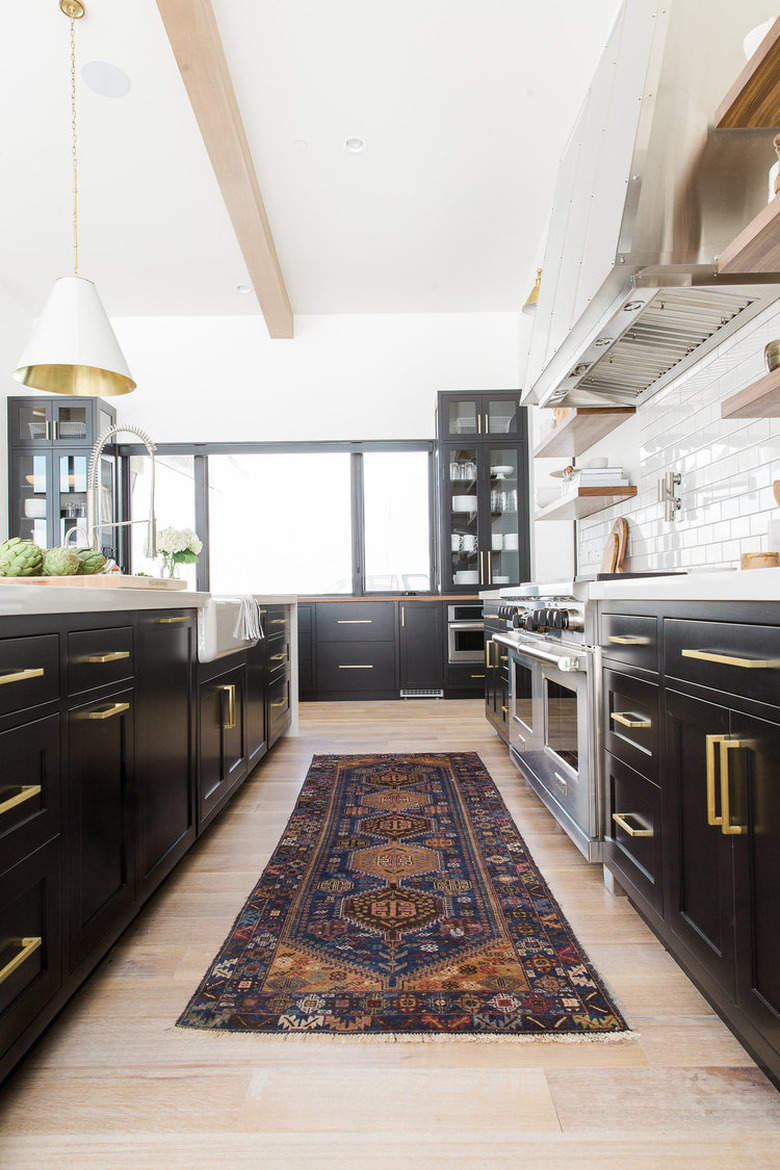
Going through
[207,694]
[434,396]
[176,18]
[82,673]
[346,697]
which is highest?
[176,18]

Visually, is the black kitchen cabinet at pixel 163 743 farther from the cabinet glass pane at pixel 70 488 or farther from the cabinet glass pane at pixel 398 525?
the cabinet glass pane at pixel 70 488

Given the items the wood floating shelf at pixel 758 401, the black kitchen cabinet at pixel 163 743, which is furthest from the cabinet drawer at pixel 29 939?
the wood floating shelf at pixel 758 401

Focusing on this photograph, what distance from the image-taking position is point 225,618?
7.20ft

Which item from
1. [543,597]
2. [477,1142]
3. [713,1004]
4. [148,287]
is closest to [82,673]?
[477,1142]

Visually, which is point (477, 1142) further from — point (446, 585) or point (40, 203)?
point (40, 203)

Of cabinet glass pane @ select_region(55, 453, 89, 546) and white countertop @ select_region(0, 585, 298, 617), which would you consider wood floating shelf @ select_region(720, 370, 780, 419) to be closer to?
white countertop @ select_region(0, 585, 298, 617)

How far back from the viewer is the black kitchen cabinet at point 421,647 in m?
5.25

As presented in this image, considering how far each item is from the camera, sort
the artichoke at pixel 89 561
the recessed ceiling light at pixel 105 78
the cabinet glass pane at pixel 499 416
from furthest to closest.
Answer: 1. the cabinet glass pane at pixel 499 416
2. the recessed ceiling light at pixel 105 78
3. the artichoke at pixel 89 561

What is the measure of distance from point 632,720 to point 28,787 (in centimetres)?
127

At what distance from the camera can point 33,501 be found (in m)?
5.32

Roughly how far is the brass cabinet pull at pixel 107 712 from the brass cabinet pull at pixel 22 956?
384 mm

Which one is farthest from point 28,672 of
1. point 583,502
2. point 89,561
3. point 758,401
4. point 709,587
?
point 583,502

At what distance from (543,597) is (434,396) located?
3660mm

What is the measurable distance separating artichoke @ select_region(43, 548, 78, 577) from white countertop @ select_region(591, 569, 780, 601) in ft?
4.63
